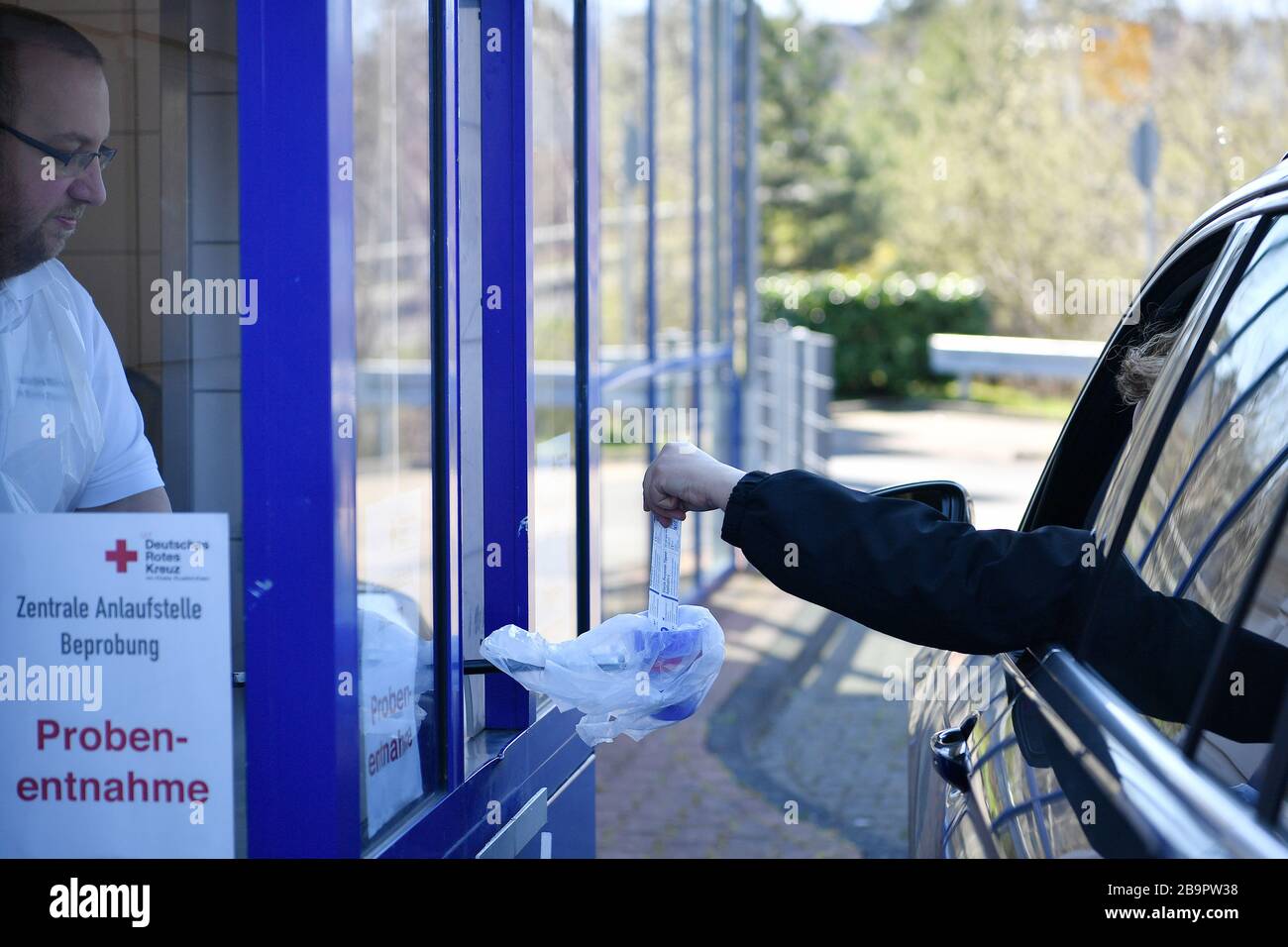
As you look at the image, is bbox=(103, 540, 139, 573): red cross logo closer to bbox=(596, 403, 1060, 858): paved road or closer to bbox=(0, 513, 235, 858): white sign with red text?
bbox=(0, 513, 235, 858): white sign with red text

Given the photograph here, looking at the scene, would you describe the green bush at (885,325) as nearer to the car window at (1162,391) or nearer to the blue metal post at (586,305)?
the blue metal post at (586,305)

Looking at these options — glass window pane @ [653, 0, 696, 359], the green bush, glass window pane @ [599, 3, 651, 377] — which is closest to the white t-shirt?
glass window pane @ [599, 3, 651, 377]

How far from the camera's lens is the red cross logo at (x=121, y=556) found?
6.40 ft

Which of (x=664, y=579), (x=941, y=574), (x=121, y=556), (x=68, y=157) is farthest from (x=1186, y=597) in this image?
(x=68, y=157)

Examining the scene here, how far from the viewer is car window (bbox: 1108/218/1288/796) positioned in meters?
1.97

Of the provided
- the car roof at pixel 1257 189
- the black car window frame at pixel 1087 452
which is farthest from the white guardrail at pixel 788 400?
the car roof at pixel 1257 189

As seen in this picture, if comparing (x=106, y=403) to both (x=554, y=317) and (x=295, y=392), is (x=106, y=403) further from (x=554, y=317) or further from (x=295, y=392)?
(x=554, y=317)

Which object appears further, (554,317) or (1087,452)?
(554,317)

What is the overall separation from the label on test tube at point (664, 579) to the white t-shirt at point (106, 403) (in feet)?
2.82

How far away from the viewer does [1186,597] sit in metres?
2.23

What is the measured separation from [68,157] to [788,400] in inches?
399

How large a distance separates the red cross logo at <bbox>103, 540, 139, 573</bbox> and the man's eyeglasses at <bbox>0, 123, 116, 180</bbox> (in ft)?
1.88

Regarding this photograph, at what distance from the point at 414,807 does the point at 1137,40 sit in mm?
30818
